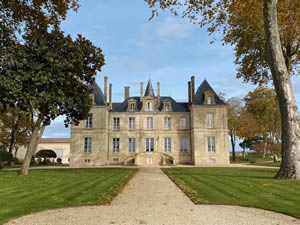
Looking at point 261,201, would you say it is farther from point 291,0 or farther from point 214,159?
point 214,159

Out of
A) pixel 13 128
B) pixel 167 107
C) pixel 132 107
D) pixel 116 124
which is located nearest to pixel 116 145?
pixel 116 124

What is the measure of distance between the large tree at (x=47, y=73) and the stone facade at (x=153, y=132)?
496 inches

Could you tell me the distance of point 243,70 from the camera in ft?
60.0

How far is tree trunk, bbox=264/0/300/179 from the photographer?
11.0 metres

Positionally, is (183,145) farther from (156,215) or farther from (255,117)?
(156,215)

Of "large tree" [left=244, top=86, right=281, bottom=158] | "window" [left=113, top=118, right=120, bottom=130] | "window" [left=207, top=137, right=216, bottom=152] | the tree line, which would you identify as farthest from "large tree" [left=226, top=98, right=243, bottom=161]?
"window" [left=113, top=118, right=120, bottom=130]

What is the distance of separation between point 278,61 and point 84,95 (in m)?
11.6

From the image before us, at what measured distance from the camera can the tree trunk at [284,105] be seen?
11.0 m

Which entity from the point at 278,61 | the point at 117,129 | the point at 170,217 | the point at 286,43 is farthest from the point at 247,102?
the point at 170,217

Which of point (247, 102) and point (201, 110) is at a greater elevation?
Answer: point (247, 102)

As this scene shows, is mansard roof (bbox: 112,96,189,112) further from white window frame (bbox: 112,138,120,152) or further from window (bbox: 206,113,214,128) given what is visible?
white window frame (bbox: 112,138,120,152)

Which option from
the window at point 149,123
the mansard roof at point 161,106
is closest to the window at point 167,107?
the mansard roof at point 161,106

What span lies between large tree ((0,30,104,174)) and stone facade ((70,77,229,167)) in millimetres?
12611

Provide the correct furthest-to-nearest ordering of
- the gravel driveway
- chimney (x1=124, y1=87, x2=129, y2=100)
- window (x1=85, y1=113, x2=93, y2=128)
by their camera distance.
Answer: chimney (x1=124, y1=87, x2=129, y2=100) < window (x1=85, y1=113, x2=93, y2=128) < the gravel driveway
